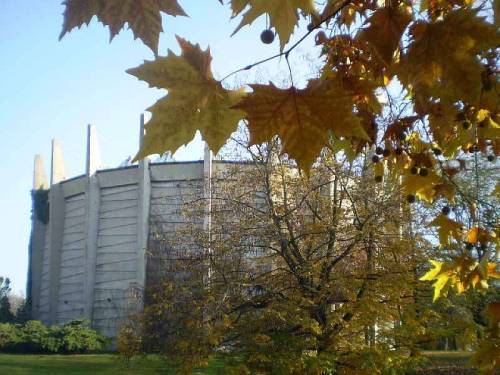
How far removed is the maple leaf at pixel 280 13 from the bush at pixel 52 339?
1868 cm

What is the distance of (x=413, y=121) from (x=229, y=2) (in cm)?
134

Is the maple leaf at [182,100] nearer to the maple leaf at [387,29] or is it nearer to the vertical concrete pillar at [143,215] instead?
the maple leaf at [387,29]

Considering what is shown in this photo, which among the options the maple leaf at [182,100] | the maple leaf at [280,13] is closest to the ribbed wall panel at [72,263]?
the maple leaf at [182,100]

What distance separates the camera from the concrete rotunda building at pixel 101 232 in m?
20.3

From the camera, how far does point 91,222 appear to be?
21844mm

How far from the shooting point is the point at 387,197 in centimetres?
880

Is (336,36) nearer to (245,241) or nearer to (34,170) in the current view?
(245,241)

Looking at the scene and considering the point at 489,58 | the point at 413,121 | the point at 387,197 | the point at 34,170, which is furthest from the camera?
the point at 34,170

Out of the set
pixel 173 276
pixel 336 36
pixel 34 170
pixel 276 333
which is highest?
pixel 34 170

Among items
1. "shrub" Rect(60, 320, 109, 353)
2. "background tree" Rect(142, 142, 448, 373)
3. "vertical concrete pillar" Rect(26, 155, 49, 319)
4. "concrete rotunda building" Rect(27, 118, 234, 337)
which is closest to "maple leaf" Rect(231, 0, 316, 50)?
"background tree" Rect(142, 142, 448, 373)

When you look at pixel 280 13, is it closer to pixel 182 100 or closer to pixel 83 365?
pixel 182 100

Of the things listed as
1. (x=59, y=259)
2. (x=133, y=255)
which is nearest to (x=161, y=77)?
(x=133, y=255)

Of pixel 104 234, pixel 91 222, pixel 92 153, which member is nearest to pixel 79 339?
pixel 104 234

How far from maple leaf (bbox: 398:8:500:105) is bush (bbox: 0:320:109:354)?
18601 millimetres
